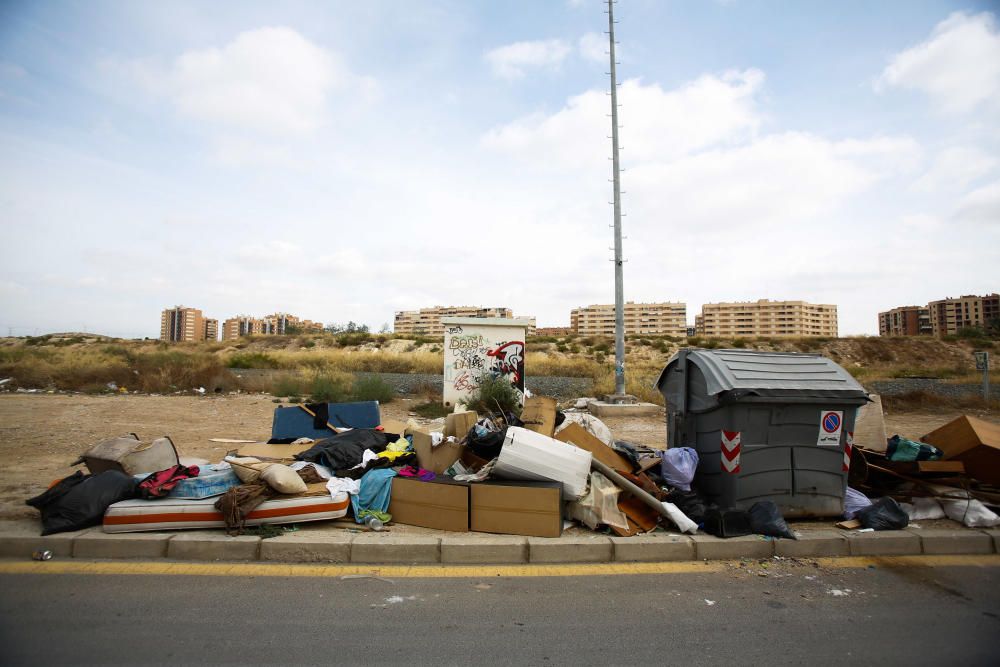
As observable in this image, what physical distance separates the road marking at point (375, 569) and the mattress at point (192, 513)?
353 millimetres

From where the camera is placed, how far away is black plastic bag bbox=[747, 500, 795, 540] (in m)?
4.58

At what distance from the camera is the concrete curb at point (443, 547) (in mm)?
4227

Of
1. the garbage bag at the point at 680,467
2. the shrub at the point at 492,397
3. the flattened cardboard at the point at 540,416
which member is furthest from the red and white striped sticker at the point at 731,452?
the shrub at the point at 492,397

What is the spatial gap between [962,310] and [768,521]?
136m

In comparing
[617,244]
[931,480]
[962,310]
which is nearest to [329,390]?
[617,244]

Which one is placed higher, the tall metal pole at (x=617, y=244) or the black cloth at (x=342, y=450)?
the tall metal pole at (x=617, y=244)

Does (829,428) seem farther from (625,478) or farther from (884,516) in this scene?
(625,478)

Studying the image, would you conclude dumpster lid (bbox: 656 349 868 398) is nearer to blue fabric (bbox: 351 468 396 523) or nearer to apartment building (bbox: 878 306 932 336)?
blue fabric (bbox: 351 468 396 523)

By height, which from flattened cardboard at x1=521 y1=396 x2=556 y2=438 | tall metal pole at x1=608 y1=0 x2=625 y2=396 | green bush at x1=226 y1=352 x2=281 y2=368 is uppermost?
tall metal pole at x1=608 y1=0 x2=625 y2=396

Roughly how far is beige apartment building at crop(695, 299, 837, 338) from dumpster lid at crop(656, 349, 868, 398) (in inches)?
4843

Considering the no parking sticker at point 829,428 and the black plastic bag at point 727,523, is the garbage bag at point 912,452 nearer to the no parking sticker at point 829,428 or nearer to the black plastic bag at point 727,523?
the no parking sticker at point 829,428

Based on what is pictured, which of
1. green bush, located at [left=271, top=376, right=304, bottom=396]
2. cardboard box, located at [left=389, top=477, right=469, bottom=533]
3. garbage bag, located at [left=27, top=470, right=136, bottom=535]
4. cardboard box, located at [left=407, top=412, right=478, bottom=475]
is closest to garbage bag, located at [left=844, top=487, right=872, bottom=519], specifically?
cardboard box, located at [left=389, top=477, right=469, bottom=533]

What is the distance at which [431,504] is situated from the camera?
4832mm

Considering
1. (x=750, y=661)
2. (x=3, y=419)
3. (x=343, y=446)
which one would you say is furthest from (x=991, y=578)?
(x=3, y=419)
